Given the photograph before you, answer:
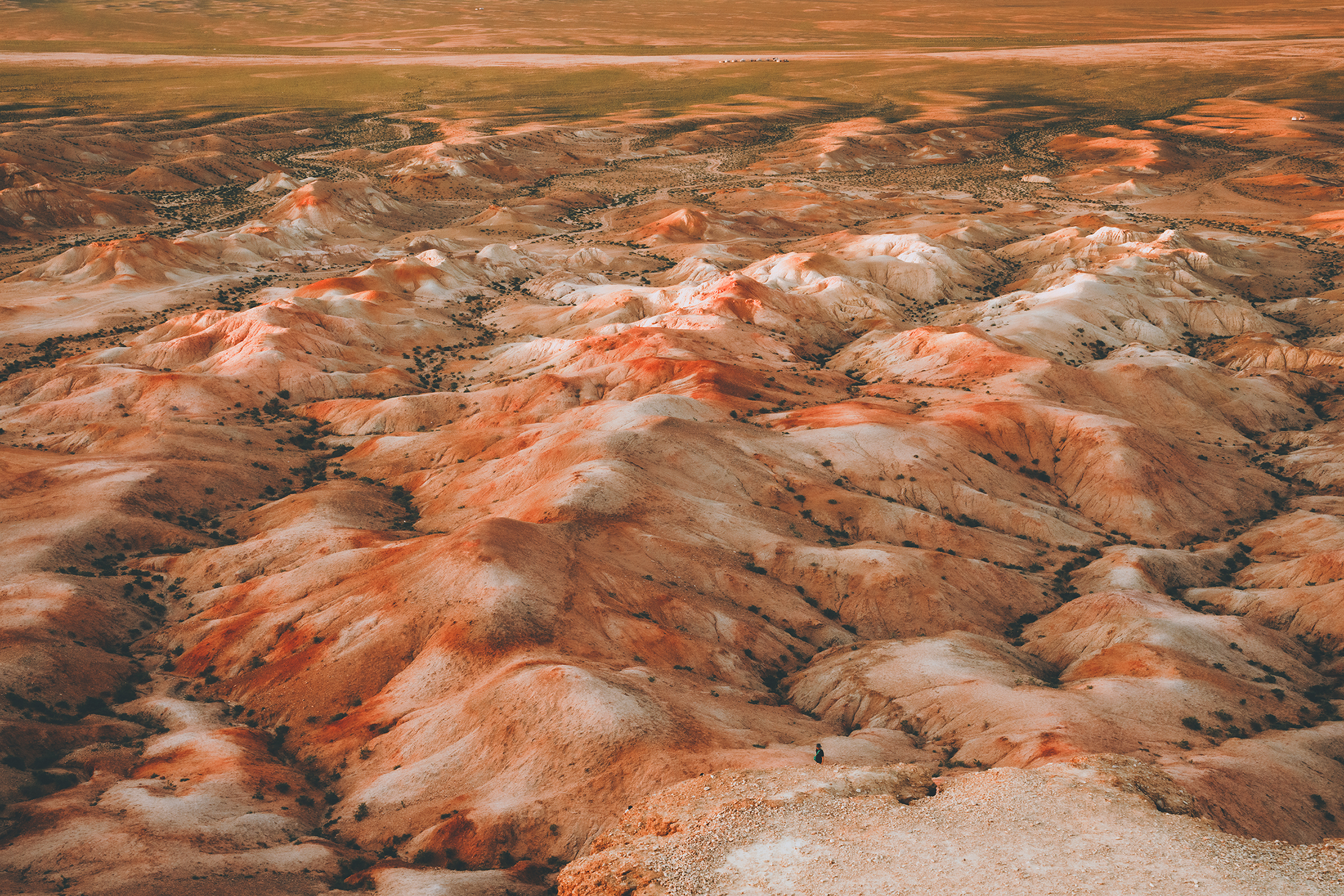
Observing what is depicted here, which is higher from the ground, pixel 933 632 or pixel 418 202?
pixel 418 202

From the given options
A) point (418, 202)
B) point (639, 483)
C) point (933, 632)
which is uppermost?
point (418, 202)

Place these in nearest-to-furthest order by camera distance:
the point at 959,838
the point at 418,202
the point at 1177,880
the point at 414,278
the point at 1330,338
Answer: the point at 1177,880 → the point at 959,838 → the point at 1330,338 → the point at 414,278 → the point at 418,202

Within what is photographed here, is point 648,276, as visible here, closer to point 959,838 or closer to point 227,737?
point 227,737

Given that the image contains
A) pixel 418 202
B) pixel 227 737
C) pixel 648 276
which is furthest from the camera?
pixel 418 202

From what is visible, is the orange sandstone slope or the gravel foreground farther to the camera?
the orange sandstone slope

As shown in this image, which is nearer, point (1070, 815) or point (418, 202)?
point (1070, 815)

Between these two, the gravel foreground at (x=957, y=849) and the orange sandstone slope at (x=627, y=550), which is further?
the orange sandstone slope at (x=627, y=550)

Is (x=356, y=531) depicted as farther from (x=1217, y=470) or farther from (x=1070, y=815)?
(x=1217, y=470)

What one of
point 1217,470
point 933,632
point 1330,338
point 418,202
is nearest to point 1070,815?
point 933,632
